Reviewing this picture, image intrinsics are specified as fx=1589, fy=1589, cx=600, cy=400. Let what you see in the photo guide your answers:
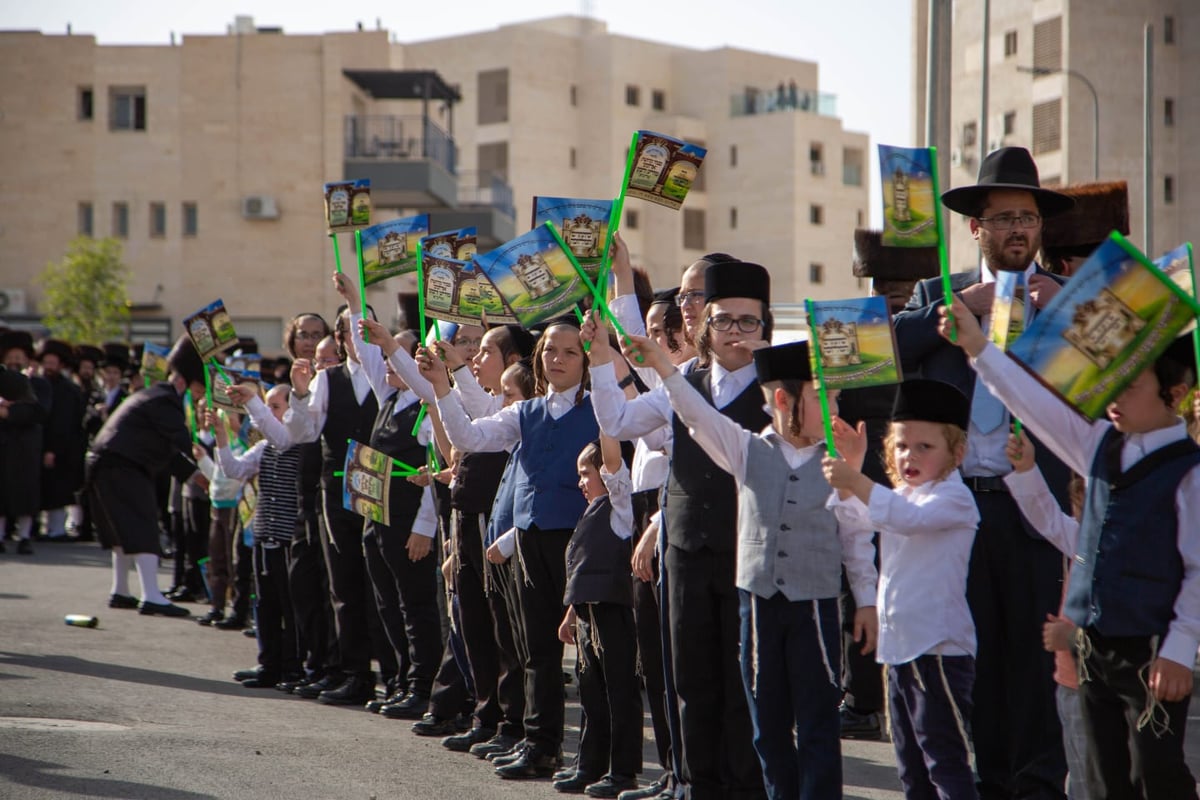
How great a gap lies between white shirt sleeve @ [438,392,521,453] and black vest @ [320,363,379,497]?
1.90 meters

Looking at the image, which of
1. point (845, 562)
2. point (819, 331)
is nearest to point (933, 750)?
point (845, 562)

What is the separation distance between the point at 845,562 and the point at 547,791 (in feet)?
6.84

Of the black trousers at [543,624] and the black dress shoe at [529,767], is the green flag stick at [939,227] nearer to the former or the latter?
the black trousers at [543,624]

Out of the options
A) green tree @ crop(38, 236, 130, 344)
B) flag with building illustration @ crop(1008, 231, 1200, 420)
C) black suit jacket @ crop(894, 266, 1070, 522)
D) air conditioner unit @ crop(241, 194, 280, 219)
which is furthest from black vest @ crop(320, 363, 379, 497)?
air conditioner unit @ crop(241, 194, 280, 219)

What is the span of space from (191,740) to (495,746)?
148 cm

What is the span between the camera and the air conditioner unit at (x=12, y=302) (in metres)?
46.6

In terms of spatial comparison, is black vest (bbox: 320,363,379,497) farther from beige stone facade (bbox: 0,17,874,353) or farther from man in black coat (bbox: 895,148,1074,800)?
beige stone facade (bbox: 0,17,874,353)

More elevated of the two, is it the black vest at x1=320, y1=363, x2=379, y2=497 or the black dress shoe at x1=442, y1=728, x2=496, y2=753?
the black vest at x1=320, y1=363, x2=379, y2=497

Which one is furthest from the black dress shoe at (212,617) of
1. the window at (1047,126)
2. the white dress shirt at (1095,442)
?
the window at (1047,126)

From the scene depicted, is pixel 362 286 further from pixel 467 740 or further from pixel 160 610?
pixel 160 610

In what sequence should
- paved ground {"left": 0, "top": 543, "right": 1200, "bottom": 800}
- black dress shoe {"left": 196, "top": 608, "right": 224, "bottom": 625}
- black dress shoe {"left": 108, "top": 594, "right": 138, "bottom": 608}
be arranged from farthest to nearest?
black dress shoe {"left": 108, "top": 594, "right": 138, "bottom": 608}
black dress shoe {"left": 196, "top": 608, "right": 224, "bottom": 625}
paved ground {"left": 0, "top": 543, "right": 1200, "bottom": 800}

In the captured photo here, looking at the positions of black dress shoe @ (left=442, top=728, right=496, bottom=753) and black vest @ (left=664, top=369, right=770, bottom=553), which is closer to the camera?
black vest @ (left=664, top=369, right=770, bottom=553)

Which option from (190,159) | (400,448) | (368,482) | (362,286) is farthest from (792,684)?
(190,159)

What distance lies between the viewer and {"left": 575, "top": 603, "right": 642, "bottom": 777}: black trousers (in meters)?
6.93
